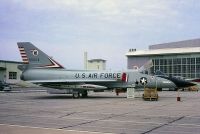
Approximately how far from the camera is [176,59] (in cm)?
9281

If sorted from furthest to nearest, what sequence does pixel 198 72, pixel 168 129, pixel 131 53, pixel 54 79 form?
1. pixel 131 53
2. pixel 198 72
3. pixel 54 79
4. pixel 168 129

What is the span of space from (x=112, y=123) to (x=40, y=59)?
18.9 metres

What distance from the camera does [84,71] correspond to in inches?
1203

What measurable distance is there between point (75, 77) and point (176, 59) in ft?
219

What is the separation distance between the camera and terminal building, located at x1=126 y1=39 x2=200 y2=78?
8912cm

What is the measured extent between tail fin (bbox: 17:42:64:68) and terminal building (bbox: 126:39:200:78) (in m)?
56.2

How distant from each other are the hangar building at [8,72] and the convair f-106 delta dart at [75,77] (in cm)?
5158

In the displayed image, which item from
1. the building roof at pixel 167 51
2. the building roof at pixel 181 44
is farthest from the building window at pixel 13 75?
the building roof at pixel 181 44

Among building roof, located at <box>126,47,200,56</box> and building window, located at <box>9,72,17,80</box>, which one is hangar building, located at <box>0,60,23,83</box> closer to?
building window, located at <box>9,72,17,80</box>

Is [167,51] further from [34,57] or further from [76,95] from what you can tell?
[34,57]

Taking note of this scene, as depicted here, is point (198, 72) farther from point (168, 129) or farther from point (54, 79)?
point (168, 129)

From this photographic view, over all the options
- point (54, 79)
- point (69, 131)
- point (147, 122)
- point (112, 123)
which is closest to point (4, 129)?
point (69, 131)

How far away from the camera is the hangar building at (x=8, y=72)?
263 feet

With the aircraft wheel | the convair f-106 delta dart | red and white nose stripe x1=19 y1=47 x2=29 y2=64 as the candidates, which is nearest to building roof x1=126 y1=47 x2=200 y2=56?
the convair f-106 delta dart
